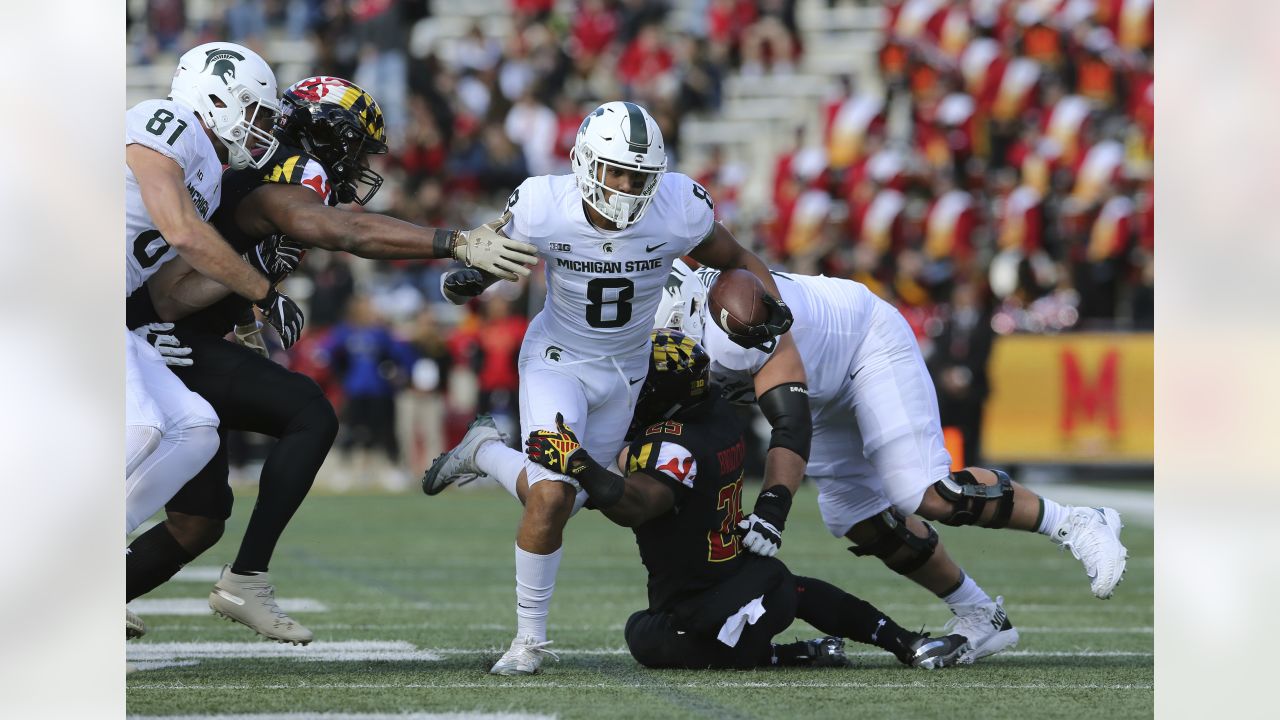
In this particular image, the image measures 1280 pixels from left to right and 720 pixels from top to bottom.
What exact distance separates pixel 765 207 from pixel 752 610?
12.2m

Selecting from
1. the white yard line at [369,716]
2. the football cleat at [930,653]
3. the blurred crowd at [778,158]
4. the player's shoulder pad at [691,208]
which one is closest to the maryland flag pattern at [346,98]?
the player's shoulder pad at [691,208]

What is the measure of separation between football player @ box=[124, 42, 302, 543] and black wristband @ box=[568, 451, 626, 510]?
92cm

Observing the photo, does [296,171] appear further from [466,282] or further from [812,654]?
[812,654]

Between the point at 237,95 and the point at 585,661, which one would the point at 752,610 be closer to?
the point at 585,661

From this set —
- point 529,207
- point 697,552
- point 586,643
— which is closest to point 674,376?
point 697,552

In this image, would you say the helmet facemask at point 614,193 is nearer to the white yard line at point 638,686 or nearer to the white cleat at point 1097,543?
the white yard line at point 638,686

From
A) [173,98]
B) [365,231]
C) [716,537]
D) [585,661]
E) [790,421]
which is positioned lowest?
[585,661]

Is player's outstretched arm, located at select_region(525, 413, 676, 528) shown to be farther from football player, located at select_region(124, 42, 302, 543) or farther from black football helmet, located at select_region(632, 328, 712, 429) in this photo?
football player, located at select_region(124, 42, 302, 543)

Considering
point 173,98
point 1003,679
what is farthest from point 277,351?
point 1003,679

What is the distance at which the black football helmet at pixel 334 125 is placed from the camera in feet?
17.1

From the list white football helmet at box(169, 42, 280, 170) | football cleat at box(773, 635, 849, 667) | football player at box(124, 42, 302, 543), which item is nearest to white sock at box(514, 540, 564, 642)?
football cleat at box(773, 635, 849, 667)
